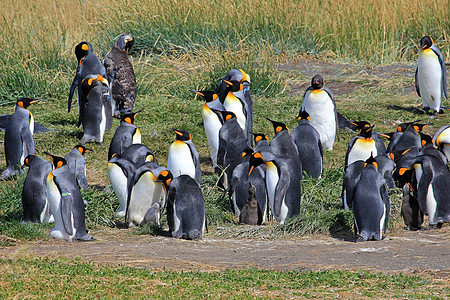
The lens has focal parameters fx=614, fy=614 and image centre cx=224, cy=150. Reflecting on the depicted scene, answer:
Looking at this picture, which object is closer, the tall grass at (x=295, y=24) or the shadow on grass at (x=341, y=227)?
the shadow on grass at (x=341, y=227)

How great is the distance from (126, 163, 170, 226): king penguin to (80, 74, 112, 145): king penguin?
2.64 metres

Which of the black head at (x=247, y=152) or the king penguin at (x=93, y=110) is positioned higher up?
the king penguin at (x=93, y=110)

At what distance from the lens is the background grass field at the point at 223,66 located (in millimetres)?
6891

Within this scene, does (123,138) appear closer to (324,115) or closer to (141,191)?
(141,191)

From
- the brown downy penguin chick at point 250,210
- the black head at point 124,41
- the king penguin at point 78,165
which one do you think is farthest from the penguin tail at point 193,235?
the black head at point 124,41

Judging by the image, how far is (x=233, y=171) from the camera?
6945 millimetres

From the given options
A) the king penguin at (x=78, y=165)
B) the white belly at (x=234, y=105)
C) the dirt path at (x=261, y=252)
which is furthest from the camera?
the white belly at (x=234, y=105)

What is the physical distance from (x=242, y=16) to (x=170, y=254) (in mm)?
10683

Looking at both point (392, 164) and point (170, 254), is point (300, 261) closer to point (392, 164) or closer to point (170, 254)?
point (170, 254)

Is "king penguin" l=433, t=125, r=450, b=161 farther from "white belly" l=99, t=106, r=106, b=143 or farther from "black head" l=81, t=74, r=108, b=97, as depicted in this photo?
"black head" l=81, t=74, r=108, b=97

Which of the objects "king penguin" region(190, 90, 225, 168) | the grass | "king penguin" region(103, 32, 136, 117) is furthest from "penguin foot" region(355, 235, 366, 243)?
"king penguin" region(103, 32, 136, 117)

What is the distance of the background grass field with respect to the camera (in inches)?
271

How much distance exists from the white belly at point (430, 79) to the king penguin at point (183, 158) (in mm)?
5489

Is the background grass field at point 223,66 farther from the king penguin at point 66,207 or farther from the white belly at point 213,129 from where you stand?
the white belly at point 213,129
